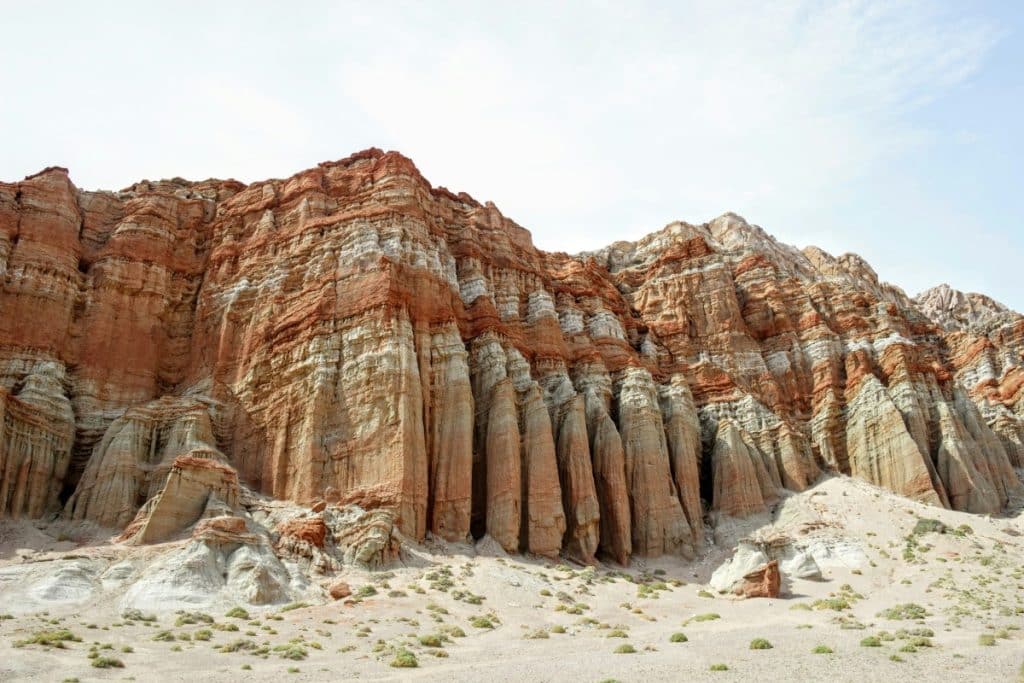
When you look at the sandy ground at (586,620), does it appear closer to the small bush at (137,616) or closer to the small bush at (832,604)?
the small bush at (137,616)

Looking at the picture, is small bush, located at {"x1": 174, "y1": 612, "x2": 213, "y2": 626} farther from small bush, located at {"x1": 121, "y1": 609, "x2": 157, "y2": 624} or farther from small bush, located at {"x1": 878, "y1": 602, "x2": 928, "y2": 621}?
small bush, located at {"x1": 878, "y1": 602, "x2": 928, "y2": 621}

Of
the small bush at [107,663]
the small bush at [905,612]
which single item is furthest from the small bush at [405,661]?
the small bush at [905,612]

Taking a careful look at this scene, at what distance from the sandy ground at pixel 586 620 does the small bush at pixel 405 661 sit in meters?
0.36

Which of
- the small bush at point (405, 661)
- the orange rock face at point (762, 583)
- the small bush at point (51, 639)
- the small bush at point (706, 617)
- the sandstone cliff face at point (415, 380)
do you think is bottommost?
the small bush at point (405, 661)

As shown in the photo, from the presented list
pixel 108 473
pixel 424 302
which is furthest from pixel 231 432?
pixel 424 302

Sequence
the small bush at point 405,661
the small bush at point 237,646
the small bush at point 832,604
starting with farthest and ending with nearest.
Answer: the small bush at point 832,604, the small bush at point 237,646, the small bush at point 405,661

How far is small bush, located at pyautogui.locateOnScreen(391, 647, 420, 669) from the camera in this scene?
2517 cm

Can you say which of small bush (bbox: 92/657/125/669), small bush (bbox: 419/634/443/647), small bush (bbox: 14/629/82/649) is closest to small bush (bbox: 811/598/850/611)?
small bush (bbox: 419/634/443/647)

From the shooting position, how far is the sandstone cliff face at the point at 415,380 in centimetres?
4622

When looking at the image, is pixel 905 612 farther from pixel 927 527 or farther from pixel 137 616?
pixel 137 616

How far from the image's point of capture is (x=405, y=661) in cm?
2534

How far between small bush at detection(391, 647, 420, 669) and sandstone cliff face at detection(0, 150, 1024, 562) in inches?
679

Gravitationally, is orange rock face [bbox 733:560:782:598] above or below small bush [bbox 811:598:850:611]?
above

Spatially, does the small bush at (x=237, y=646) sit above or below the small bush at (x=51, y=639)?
below
